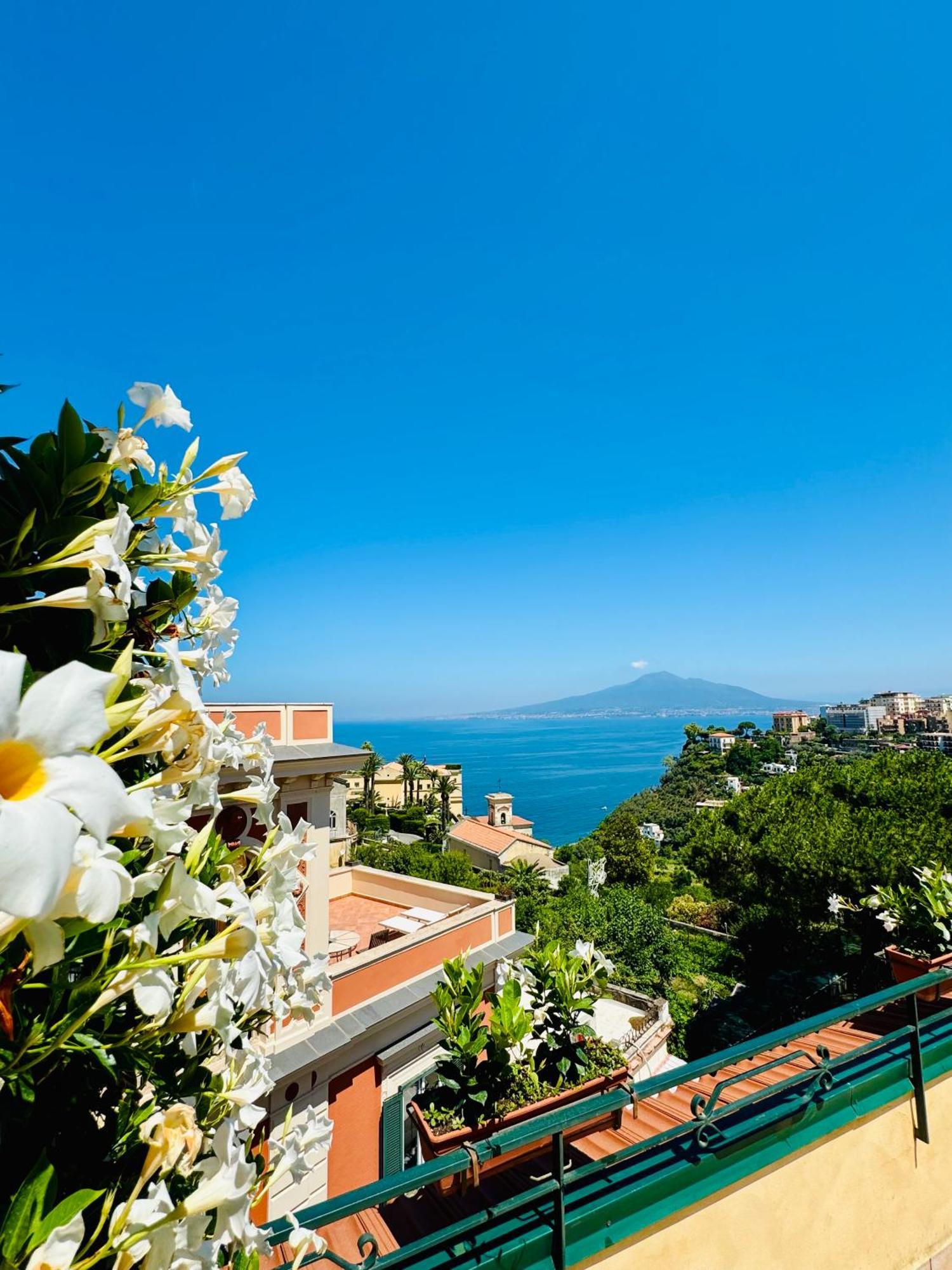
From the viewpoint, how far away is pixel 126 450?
1.06 metres

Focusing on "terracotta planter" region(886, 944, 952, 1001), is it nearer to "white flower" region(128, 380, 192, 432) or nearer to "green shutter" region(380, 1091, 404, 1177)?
"white flower" region(128, 380, 192, 432)

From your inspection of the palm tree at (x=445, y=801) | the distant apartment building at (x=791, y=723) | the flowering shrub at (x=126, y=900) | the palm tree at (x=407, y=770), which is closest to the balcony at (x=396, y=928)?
the flowering shrub at (x=126, y=900)

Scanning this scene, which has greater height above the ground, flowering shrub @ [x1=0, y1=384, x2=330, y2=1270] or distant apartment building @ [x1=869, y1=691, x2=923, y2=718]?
flowering shrub @ [x1=0, y1=384, x2=330, y2=1270]

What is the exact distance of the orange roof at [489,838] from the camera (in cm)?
4544

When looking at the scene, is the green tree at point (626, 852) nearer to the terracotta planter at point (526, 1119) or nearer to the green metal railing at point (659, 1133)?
the terracotta planter at point (526, 1119)

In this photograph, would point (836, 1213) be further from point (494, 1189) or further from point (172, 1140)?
point (172, 1140)

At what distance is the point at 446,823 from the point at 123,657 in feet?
188

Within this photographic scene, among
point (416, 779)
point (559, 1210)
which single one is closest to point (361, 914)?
point (559, 1210)

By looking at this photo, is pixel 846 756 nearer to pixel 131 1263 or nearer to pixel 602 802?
pixel 602 802

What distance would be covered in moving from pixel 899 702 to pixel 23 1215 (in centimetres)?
18394

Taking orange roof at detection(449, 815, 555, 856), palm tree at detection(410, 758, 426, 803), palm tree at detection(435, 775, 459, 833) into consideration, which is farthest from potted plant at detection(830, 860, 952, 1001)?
palm tree at detection(410, 758, 426, 803)

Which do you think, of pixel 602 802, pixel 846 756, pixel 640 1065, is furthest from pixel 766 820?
pixel 602 802

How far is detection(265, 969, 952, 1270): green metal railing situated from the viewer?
5.06 ft

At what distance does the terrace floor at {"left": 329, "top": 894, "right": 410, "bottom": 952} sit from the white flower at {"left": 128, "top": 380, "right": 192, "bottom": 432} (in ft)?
34.8
